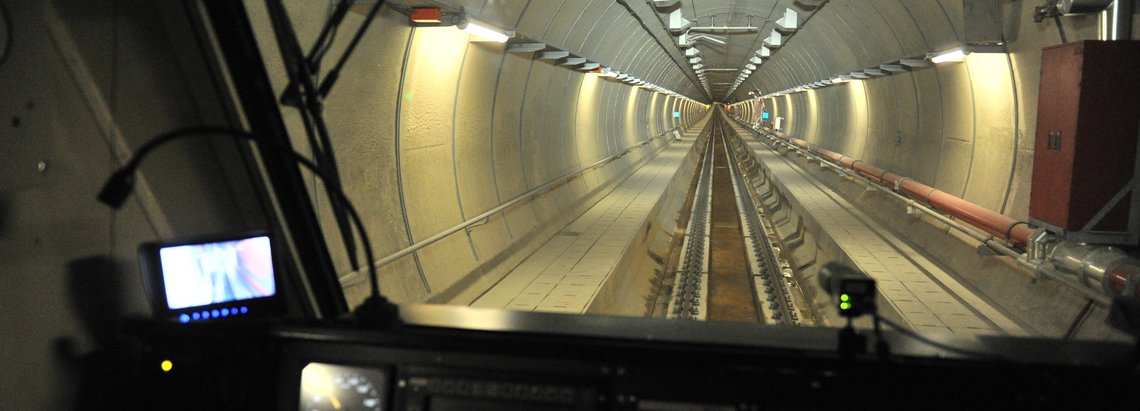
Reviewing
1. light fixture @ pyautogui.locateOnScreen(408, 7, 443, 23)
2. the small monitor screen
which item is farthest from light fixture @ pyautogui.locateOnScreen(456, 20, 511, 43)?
the small monitor screen

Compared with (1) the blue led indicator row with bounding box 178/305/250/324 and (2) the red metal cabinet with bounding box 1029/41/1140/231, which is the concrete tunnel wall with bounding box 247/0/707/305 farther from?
(2) the red metal cabinet with bounding box 1029/41/1140/231

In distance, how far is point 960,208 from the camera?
1142cm

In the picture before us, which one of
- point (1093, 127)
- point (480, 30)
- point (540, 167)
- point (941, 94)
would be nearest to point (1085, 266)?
point (1093, 127)

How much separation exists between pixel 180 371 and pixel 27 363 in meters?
0.57

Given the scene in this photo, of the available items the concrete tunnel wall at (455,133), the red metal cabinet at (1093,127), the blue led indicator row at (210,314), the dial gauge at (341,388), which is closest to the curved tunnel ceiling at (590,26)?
the concrete tunnel wall at (455,133)

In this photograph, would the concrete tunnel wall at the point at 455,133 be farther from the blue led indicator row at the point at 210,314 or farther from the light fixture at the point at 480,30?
the blue led indicator row at the point at 210,314

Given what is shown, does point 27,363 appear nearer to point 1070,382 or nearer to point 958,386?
point 958,386

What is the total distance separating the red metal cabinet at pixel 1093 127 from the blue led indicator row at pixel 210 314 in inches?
242

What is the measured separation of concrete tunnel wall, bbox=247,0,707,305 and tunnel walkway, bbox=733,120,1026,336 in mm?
4388

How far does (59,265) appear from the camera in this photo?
144 inches

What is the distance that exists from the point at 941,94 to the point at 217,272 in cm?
1249

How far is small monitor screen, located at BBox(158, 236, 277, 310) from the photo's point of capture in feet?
11.5

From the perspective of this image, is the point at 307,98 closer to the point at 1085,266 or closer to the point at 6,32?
the point at 6,32

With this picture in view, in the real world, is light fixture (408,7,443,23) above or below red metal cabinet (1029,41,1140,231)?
above
